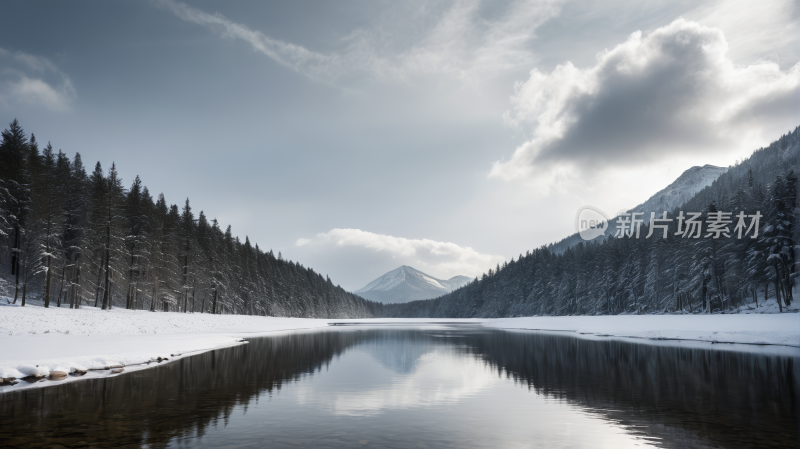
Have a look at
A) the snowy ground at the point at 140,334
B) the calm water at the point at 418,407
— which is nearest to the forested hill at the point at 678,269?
the snowy ground at the point at 140,334

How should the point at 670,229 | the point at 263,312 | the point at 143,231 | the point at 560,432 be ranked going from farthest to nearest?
the point at 263,312
the point at 670,229
the point at 143,231
the point at 560,432

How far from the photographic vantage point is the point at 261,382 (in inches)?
732

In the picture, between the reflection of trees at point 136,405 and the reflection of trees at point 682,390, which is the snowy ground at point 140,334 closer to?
the reflection of trees at point 136,405

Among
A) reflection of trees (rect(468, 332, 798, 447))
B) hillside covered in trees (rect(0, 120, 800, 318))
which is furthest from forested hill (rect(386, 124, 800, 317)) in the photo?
reflection of trees (rect(468, 332, 798, 447))

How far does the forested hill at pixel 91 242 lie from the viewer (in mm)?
43938

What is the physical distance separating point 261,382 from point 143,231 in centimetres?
4809

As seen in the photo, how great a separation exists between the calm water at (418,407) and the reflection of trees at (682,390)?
5 centimetres

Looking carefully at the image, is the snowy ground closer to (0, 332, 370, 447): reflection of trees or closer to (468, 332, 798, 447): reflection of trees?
(0, 332, 370, 447): reflection of trees

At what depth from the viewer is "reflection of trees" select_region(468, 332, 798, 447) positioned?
10.8m

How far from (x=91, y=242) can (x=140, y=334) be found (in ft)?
56.3

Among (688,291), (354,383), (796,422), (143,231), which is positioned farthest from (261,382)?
(688,291)

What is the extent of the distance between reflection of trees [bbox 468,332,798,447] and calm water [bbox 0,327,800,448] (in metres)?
0.05

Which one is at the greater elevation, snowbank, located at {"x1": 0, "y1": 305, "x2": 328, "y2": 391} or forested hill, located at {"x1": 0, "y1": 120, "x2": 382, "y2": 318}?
forested hill, located at {"x1": 0, "y1": 120, "x2": 382, "y2": 318}

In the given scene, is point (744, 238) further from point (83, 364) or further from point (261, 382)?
point (83, 364)
